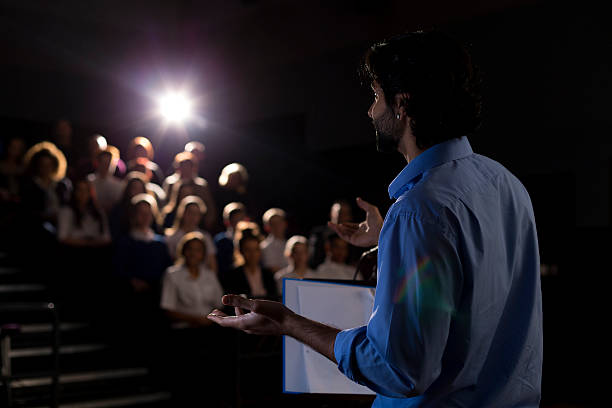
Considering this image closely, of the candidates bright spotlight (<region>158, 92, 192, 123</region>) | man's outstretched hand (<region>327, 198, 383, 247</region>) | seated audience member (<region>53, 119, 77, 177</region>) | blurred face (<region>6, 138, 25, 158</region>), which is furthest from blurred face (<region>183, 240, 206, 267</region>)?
bright spotlight (<region>158, 92, 192, 123</region>)

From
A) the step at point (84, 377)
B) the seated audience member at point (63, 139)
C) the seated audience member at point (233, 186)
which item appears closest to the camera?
the step at point (84, 377)

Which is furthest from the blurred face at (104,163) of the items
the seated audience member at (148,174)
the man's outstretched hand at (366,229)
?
the man's outstretched hand at (366,229)

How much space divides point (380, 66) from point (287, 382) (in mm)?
696

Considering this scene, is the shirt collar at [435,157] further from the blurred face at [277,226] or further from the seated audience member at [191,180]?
the seated audience member at [191,180]

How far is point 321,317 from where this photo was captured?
1.43 metres

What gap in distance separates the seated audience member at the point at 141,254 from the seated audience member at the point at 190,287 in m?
0.20

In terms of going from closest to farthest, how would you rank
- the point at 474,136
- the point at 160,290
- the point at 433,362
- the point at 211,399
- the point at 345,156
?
1. the point at 433,362
2. the point at 211,399
3. the point at 160,290
4. the point at 474,136
5. the point at 345,156

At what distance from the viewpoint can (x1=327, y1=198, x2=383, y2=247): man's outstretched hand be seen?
1.54 meters

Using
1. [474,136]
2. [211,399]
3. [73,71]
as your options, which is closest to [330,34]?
[474,136]

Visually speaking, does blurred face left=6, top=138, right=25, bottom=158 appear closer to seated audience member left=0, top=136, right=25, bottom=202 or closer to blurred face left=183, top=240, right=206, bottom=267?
seated audience member left=0, top=136, right=25, bottom=202

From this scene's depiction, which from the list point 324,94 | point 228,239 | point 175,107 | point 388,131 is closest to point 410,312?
point 388,131

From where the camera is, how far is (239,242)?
4.94 metres

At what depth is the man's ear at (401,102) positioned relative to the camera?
42.5 inches

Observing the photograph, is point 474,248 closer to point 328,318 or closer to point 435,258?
point 435,258
